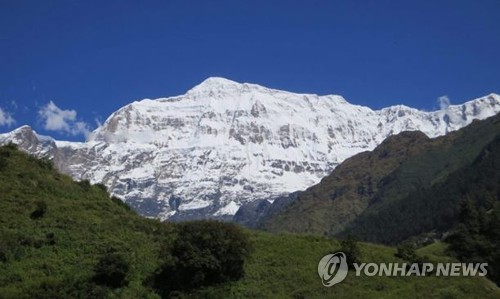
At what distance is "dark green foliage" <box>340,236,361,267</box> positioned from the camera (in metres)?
60.2

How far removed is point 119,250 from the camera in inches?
2331

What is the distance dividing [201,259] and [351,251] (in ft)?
50.7

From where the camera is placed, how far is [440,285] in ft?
184

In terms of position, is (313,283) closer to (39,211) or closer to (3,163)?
(39,211)

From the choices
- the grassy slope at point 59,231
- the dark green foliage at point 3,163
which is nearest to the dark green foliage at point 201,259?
the grassy slope at point 59,231

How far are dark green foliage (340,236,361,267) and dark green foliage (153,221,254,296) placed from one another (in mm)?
→ 10482

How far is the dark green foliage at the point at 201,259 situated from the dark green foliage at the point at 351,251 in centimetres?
1048

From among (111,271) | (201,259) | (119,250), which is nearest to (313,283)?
(201,259)

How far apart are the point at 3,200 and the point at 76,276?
58.9 feet

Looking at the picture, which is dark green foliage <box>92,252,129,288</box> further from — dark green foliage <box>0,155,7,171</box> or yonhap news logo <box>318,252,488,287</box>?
dark green foliage <box>0,155,7,171</box>

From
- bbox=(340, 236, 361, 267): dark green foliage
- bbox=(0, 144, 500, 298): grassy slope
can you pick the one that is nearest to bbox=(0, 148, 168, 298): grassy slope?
bbox=(0, 144, 500, 298): grassy slope

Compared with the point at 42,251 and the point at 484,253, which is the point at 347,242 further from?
the point at 484,253

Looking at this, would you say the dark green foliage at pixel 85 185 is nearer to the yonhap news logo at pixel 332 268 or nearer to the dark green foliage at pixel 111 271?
the dark green foliage at pixel 111 271

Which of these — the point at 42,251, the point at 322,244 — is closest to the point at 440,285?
the point at 322,244
